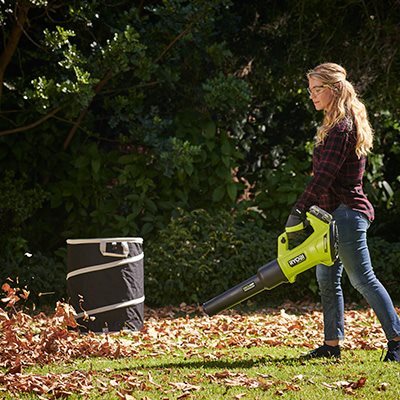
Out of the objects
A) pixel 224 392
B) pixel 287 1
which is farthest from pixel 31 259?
pixel 224 392

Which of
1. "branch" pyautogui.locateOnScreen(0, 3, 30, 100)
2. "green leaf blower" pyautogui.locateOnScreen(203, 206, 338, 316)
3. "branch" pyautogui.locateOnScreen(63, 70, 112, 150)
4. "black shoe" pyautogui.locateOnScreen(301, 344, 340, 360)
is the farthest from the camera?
"branch" pyautogui.locateOnScreen(63, 70, 112, 150)

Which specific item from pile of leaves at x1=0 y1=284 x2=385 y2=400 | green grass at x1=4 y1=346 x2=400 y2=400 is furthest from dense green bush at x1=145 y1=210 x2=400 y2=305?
green grass at x1=4 y1=346 x2=400 y2=400

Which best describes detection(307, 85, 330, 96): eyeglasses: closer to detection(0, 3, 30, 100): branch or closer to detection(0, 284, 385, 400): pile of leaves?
detection(0, 284, 385, 400): pile of leaves

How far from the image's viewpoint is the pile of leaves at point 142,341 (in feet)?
14.1

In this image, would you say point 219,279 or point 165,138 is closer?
point 219,279

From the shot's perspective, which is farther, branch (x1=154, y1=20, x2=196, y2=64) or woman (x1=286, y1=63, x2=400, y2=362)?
branch (x1=154, y1=20, x2=196, y2=64)

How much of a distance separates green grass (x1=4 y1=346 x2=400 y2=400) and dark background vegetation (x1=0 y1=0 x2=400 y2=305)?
11.3 ft

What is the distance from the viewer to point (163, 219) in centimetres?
965

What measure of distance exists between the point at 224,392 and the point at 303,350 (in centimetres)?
162

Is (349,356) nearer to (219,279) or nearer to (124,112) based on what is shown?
(219,279)

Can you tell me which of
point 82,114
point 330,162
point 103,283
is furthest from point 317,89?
point 82,114

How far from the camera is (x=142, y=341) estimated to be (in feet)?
20.1

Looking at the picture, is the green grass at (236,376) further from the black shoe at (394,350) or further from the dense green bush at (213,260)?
the dense green bush at (213,260)

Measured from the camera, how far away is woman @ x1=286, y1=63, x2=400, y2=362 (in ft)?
15.8
